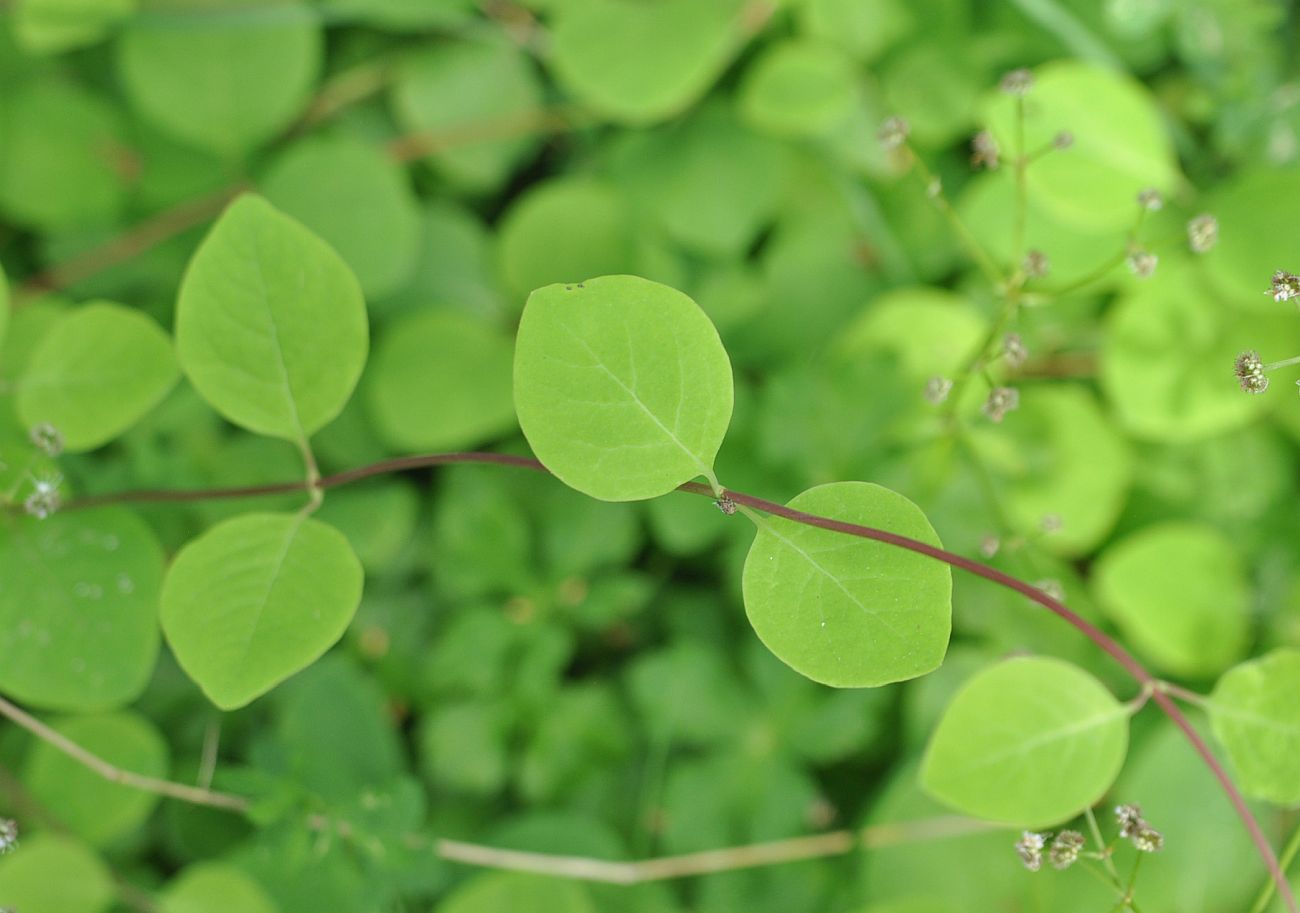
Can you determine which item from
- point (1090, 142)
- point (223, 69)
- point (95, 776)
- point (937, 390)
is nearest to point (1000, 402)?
point (937, 390)

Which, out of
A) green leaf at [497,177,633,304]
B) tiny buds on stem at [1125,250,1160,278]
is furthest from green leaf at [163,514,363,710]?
green leaf at [497,177,633,304]

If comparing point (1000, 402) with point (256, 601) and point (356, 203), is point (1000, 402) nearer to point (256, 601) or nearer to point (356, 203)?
point (256, 601)

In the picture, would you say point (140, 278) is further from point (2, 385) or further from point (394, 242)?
point (2, 385)

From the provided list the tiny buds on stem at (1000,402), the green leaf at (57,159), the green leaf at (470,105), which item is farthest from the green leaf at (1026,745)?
the green leaf at (57,159)

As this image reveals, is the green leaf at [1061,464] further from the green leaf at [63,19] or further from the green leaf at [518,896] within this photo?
the green leaf at [63,19]

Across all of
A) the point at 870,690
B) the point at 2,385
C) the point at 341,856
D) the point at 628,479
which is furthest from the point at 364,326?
the point at 870,690

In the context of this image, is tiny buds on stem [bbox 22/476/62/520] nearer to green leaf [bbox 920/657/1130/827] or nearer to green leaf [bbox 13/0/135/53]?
green leaf [bbox 920/657/1130/827]
